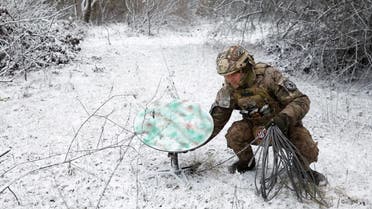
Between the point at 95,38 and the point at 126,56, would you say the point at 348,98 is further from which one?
the point at 95,38

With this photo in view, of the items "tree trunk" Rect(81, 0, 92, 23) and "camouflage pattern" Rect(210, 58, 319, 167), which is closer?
"camouflage pattern" Rect(210, 58, 319, 167)

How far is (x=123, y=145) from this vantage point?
12.0 feet

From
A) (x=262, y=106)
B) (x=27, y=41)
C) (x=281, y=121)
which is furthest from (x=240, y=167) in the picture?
(x=27, y=41)

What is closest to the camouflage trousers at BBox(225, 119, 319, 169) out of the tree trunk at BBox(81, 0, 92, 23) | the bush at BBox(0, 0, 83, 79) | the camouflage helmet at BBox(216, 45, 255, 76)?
the camouflage helmet at BBox(216, 45, 255, 76)

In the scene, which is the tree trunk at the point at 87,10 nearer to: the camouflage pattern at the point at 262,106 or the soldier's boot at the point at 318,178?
the camouflage pattern at the point at 262,106

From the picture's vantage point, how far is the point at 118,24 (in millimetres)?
13617

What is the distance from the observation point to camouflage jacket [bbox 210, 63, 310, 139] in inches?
119

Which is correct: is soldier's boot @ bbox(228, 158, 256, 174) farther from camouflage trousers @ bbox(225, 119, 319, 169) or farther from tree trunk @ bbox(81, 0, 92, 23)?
tree trunk @ bbox(81, 0, 92, 23)

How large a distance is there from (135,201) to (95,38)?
299 inches

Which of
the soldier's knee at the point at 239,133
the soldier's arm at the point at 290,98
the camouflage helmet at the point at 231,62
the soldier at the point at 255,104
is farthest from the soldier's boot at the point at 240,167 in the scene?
the camouflage helmet at the point at 231,62

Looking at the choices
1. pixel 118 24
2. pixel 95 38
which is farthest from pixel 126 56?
pixel 118 24

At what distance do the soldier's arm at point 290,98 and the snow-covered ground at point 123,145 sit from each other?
2.03 feet

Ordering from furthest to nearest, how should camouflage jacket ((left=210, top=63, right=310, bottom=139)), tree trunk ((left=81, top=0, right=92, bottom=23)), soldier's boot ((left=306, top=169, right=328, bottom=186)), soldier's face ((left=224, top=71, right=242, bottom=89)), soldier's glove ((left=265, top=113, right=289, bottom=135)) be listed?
tree trunk ((left=81, top=0, right=92, bottom=23)) → soldier's boot ((left=306, top=169, right=328, bottom=186)) → soldier's face ((left=224, top=71, right=242, bottom=89)) → camouflage jacket ((left=210, top=63, right=310, bottom=139)) → soldier's glove ((left=265, top=113, right=289, bottom=135))

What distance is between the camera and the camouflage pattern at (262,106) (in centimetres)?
307
